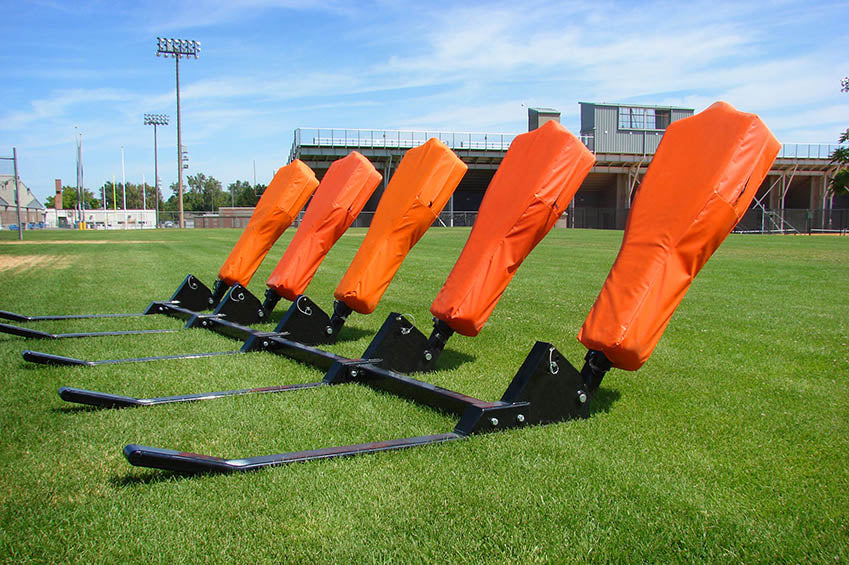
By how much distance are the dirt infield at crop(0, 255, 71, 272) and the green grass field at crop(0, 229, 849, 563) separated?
1270 cm

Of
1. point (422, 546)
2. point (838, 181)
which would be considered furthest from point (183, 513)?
point (838, 181)

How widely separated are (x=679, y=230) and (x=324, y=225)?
4.03 meters

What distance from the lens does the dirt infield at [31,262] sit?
17656 millimetres

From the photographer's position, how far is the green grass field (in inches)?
102

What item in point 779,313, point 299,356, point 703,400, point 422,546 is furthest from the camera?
point 779,313

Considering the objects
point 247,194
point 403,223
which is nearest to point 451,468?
point 403,223

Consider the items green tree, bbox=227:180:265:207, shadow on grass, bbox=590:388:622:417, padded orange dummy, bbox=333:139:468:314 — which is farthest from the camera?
green tree, bbox=227:180:265:207

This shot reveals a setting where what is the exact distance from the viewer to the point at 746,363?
554 centimetres

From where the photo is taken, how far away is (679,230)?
12.4 ft

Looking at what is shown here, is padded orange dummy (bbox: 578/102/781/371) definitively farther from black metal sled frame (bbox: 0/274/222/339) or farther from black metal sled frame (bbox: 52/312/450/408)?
black metal sled frame (bbox: 0/274/222/339)

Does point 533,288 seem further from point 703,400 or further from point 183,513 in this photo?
point 183,513

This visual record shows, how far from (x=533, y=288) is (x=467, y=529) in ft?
28.6

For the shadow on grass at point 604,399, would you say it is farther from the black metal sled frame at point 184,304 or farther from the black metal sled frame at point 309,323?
the black metal sled frame at point 184,304

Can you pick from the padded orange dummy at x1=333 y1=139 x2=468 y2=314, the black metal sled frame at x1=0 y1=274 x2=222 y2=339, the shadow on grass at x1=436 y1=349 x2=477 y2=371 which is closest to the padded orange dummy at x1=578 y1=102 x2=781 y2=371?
the shadow on grass at x1=436 y1=349 x2=477 y2=371
